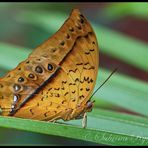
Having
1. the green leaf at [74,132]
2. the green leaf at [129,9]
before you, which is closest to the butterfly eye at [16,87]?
the green leaf at [74,132]

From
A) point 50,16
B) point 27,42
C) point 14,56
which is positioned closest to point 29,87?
point 14,56

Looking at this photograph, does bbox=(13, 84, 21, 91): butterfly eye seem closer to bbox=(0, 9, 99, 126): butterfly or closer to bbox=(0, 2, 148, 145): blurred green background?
bbox=(0, 9, 99, 126): butterfly

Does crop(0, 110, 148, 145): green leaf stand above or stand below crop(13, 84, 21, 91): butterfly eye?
below

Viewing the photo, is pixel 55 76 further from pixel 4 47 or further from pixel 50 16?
pixel 50 16

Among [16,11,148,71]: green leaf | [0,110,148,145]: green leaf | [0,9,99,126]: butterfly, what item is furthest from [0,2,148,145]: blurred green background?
[0,110,148,145]: green leaf

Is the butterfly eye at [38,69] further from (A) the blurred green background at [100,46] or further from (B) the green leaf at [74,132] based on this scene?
(B) the green leaf at [74,132]

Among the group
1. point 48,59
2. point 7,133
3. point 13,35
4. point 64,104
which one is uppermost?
point 13,35
